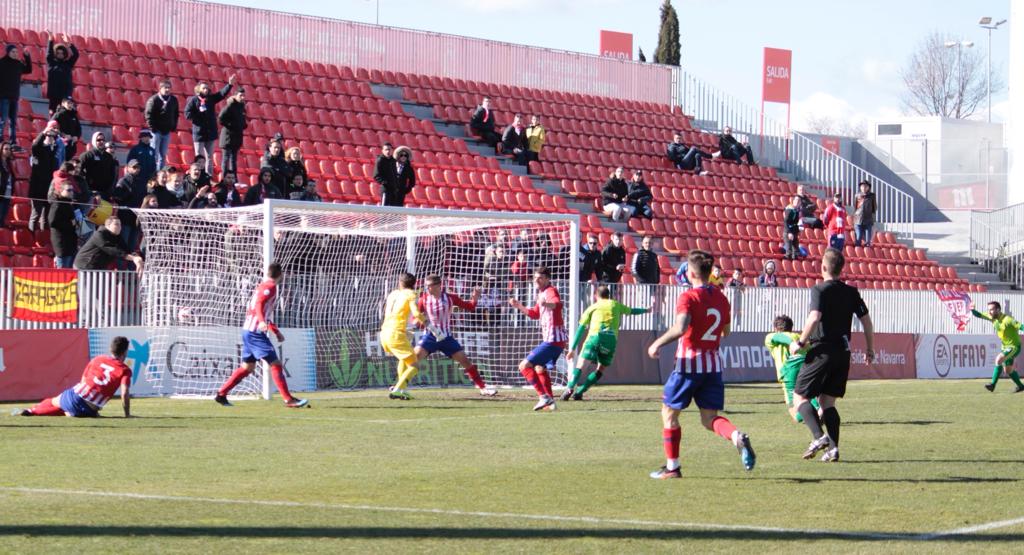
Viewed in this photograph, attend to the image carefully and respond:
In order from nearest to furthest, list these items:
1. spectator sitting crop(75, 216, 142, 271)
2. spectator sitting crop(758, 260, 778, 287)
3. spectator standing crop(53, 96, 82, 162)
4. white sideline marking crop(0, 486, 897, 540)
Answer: white sideline marking crop(0, 486, 897, 540), spectator sitting crop(75, 216, 142, 271), spectator standing crop(53, 96, 82, 162), spectator sitting crop(758, 260, 778, 287)

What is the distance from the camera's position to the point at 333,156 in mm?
31547

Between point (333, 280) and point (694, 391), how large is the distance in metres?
13.9

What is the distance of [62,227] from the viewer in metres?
22.6

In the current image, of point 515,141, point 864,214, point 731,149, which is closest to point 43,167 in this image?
point 515,141

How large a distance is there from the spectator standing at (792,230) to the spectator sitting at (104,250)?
18478 mm

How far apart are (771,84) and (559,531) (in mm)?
47243

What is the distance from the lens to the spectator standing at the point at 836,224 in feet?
120

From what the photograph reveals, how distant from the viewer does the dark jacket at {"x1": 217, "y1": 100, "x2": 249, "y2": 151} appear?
2712 centimetres

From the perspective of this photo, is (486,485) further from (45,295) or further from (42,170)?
(42,170)

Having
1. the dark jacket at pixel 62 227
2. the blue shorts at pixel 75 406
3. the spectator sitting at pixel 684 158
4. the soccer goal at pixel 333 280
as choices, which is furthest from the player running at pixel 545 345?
the spectator sitting at pixel 684 158

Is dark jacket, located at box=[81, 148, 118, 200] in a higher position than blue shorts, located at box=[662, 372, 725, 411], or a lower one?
higher

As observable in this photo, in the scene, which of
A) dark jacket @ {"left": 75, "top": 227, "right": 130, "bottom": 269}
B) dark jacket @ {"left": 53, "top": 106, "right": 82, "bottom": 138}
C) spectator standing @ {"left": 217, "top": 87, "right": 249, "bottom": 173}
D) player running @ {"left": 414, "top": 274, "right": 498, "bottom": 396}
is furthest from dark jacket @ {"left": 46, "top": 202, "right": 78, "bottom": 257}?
player running @ {"left": 414, "top": 274, "right": 498, "bottom": 396}

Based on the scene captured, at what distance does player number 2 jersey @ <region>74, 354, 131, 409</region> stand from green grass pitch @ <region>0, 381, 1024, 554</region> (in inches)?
12.6

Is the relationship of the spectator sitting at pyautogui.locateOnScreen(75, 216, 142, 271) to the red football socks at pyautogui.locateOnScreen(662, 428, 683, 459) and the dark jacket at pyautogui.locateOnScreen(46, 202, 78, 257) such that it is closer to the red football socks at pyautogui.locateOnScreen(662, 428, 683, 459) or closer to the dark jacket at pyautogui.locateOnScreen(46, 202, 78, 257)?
the dark jacket at pyautogui.locateOnScreen(46, 202, 78, 257)
